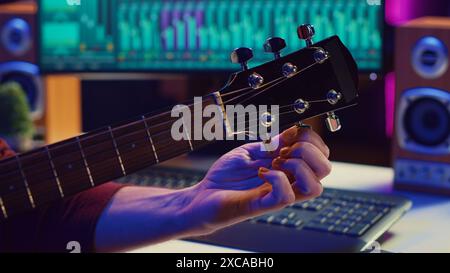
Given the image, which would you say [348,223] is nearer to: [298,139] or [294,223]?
[294,223]

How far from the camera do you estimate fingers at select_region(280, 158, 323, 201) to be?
2.70ft

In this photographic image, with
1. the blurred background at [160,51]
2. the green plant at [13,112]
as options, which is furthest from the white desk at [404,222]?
the green plant at [13,112]

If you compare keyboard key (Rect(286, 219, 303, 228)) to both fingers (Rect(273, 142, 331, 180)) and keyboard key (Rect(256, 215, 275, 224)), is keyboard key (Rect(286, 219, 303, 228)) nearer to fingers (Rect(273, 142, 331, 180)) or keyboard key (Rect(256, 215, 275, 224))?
keyboard key (Rect(256, 215, 275, 224))

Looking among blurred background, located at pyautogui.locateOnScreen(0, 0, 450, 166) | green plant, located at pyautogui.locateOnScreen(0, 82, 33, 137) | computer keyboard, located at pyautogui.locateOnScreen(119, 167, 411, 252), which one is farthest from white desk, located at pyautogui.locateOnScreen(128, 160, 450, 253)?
green plant, located at pyautogui.locateOnScreen(0, 82, 33, 137)

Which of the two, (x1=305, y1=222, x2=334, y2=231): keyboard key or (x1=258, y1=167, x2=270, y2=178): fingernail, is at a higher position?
(x1=258, y1=167, x2=270, y2=178): fingernail

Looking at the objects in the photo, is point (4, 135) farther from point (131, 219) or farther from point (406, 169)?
point (406, 169)

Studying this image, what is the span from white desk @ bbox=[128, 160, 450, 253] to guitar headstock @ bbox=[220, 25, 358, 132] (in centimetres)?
23

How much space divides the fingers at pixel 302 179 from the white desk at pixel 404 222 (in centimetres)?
20

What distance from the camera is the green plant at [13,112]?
1.54 meters

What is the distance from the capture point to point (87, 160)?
93 centimetres

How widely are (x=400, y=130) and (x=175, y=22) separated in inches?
19.2

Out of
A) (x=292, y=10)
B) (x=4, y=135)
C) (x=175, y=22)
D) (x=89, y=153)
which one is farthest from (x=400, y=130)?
(x=4, y=135)

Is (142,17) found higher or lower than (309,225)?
higher
